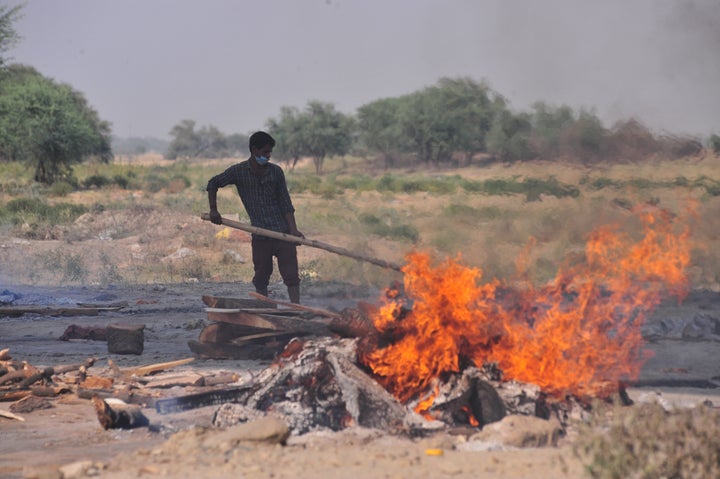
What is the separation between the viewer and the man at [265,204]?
8.30 m

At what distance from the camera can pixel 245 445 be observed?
16.1ft

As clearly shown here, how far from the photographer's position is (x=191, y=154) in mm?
91750

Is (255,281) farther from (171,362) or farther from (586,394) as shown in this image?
(586,394)

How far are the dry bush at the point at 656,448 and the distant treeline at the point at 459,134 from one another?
4910 mm

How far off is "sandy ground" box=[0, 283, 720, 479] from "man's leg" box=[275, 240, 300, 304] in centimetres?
109

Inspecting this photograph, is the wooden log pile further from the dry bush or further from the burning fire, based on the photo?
the dry bush

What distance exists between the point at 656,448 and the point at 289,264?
5.06 meters

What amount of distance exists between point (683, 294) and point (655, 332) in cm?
219

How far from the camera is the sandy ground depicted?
14.5 ft

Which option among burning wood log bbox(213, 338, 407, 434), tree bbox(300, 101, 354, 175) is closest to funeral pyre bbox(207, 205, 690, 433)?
burning wood log bbox(213, 338, 407, 434)

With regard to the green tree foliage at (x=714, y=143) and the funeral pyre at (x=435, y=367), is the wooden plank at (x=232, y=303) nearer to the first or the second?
the funeral pyre at (x=435, y=367)

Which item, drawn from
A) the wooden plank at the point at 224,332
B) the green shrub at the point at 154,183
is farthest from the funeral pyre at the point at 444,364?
the green shrub at the point at 154,183

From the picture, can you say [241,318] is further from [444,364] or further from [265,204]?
[444,364]

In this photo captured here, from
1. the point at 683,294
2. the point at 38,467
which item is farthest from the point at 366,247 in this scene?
the point at 38,467
